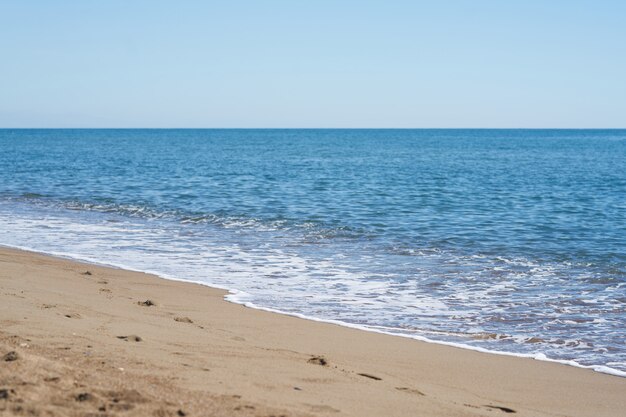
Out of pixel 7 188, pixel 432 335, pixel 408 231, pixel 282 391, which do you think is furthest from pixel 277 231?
pixel 7 188

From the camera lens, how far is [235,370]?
6.23m

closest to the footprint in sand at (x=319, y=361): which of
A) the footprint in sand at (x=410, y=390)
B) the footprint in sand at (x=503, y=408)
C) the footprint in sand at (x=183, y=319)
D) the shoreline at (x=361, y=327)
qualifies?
the footprint in sand at (x=410, y=390)

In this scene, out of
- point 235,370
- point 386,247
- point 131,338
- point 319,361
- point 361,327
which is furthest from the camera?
point 386,247

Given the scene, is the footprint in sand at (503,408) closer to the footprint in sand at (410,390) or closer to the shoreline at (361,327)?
the footprint in sand at (410,390)

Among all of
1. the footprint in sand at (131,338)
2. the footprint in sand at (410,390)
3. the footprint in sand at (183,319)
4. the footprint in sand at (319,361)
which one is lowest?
the footprint in sand at (183,319)

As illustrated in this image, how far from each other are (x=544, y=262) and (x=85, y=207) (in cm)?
1484

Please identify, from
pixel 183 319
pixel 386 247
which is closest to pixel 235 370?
pixel 183 319

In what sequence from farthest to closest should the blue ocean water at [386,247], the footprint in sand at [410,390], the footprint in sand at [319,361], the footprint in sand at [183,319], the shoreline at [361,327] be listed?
the blue ocean water at [386,247] → the footprint in sand at [183,319] → the shoreline at [361,327] → the footprint in sand at [319,361] → the footprint in sand at [410,390]

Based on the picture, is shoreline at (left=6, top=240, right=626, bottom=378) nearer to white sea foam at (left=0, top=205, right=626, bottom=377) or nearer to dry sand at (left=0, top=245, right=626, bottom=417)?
white sea foam at (left=0, top=205, right=626, bottom=377)

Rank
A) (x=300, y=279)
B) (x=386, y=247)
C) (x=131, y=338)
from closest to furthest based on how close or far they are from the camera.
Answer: (x=131, y=338) → (x=300, y=279) → (x=386, y=247)

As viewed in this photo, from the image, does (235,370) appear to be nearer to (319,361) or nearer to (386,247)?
(319,361)

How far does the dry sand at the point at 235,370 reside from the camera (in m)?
5.11

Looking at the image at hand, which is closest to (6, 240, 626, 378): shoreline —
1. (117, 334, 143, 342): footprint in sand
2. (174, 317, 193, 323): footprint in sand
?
(174, 317, 193, 323): footprint in sand

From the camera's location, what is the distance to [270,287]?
38.5 ft
